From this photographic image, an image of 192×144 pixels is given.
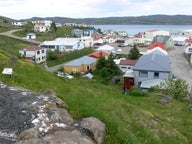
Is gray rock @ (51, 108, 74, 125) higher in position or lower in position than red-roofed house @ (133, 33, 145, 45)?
higher

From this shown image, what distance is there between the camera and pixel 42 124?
5.84 m

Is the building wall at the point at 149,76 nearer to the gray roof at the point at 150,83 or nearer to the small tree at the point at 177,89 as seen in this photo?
the gray roof at the point at 150,83

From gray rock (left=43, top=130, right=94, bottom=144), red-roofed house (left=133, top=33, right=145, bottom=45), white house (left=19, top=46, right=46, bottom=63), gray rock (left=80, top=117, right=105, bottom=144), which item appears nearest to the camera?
gray rock (left=43, top=130, right=94, bottom=144)

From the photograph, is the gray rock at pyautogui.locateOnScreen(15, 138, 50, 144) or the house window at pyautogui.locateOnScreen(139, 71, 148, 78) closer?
the gray rock at pyautogui.locateOnScreen(15, 138, 50, 144)

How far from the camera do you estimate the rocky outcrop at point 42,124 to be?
205 inches

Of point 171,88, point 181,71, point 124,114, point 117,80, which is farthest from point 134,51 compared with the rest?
point 124,114

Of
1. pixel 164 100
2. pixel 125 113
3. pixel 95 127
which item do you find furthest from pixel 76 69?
pixel 95 127

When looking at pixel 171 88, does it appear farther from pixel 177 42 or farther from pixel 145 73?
pixel 177 42

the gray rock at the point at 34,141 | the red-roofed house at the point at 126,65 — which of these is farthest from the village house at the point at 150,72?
the gray rock at the point at 34,141

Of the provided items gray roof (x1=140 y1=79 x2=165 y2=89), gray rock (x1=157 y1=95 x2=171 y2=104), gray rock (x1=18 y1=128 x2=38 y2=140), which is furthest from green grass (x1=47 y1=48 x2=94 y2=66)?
gray rock (x1=18 y1=128 x2=38 y2=140)

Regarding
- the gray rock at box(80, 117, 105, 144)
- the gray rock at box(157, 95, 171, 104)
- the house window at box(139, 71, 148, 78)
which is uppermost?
the gray rock at box(80, 117, 105, 144)

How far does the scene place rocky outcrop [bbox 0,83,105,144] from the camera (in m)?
5.21

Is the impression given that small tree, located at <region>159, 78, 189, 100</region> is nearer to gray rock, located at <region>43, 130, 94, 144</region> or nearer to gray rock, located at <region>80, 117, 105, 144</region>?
gray rock, located at <region>80, 117, 105, 144</region>

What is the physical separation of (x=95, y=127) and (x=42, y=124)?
1071 mm
